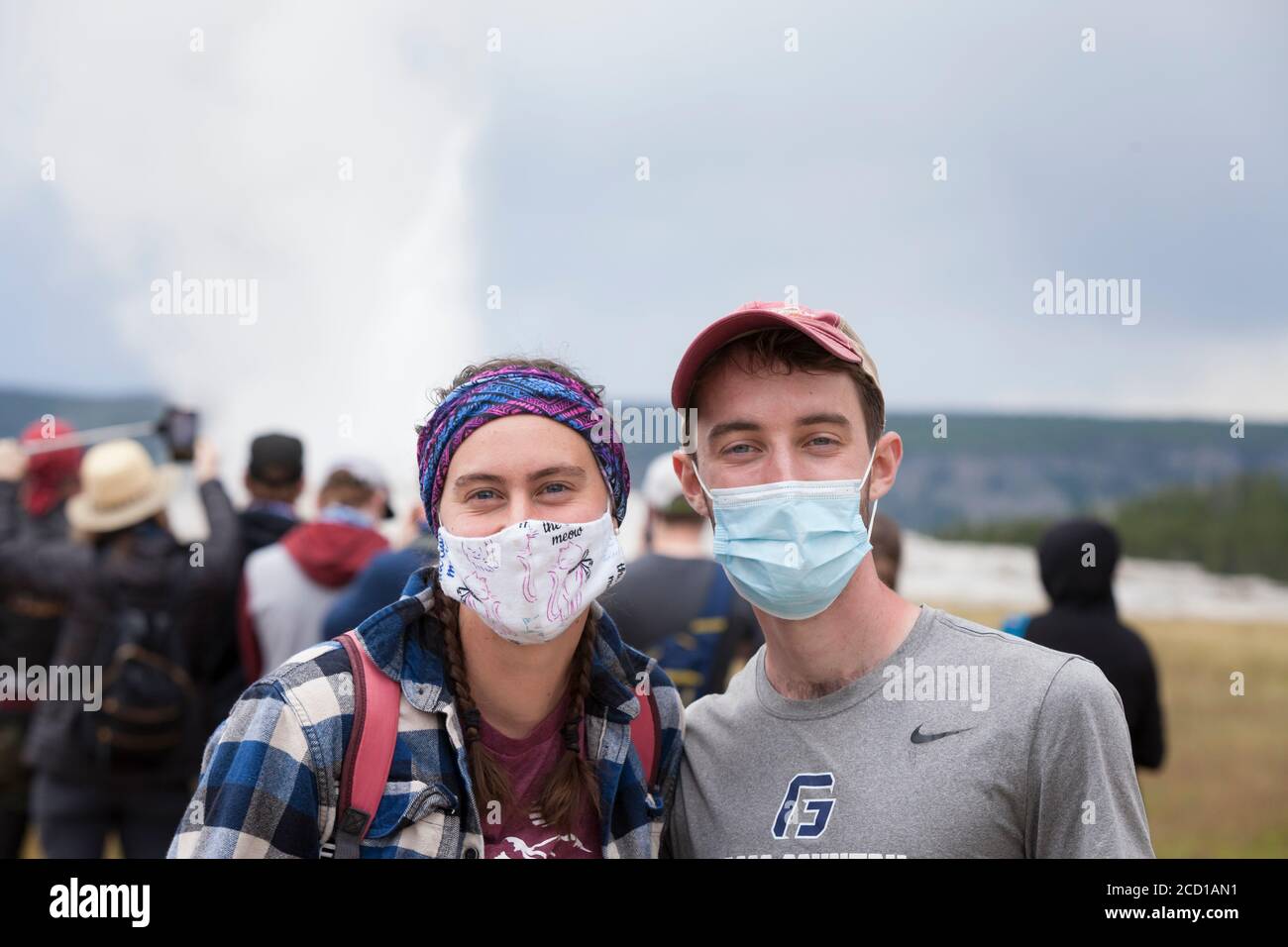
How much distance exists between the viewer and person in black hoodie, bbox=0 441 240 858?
529 cm

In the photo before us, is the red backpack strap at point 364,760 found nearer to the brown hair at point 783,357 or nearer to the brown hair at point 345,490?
the brown hair at point 783,357

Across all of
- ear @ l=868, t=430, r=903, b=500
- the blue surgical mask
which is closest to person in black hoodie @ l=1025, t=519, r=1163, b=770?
ear @ l=868, t=430, r=903, b=500

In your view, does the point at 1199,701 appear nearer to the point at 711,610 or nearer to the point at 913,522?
the point at 913,522

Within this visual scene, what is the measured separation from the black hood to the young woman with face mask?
2822 mm

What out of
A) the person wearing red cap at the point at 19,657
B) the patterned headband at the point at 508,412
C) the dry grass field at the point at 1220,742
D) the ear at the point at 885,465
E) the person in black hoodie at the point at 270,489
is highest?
the patterned headband at the point at 508,412

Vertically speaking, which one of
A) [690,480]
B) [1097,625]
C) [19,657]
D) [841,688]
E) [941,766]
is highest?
[690,480]

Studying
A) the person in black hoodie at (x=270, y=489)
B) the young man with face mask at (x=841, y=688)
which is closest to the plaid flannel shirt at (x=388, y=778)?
the young man with face mask at (x=841, y=688)

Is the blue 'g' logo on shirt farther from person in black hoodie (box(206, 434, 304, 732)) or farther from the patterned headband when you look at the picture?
person in black hoodie (box(206, 434, 304, 732))

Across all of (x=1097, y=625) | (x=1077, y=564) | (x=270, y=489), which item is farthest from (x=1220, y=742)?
(x=270, y=489)

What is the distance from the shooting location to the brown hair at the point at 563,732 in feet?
8.63

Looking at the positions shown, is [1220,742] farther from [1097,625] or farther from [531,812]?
[531,812]

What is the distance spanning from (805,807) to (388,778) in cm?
89

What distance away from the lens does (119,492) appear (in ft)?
18.5

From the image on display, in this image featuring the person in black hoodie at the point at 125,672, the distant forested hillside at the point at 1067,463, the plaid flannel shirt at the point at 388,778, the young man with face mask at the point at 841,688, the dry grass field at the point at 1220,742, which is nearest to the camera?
the plaid flannel shirt at the point at 388,778
